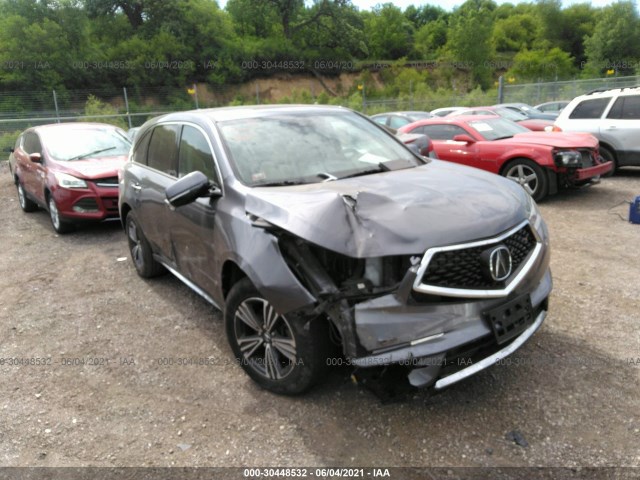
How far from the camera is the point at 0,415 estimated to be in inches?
124

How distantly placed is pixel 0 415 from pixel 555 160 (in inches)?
297

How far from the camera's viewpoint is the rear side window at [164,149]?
14.0ft

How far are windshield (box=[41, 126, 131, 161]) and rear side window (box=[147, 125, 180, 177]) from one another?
3.82 m

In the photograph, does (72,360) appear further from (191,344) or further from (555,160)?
(555,160)

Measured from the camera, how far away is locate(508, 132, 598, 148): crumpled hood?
764 centimetres

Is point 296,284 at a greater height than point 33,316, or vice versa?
point 296,284

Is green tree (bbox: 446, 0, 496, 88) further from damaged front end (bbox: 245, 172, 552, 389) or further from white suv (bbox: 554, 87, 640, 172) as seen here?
damaged front end (bbox: 245, 172, 552, 389)

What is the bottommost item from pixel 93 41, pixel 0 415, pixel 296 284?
pixel 0 415

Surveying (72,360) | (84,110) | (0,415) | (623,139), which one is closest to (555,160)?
(623,139)

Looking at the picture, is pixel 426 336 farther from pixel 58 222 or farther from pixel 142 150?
pixel 58 222

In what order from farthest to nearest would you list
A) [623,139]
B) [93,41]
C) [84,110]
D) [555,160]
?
[93,41], [84,110], [623,139], [555,160]

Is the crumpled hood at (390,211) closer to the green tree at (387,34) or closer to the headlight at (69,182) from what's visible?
the headlight at (69,182)

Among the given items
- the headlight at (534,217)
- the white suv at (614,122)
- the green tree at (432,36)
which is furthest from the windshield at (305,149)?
the green tree at (432,36)

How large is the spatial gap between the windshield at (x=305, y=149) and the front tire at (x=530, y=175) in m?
4.37
